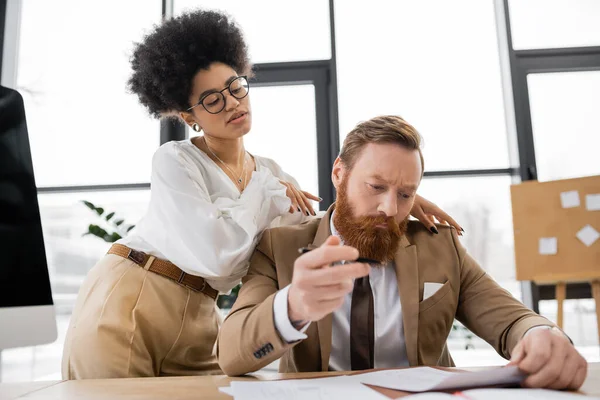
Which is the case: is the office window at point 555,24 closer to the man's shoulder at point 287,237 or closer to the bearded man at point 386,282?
the bearded man at point 386,282

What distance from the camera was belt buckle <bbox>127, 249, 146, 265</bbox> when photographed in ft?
5.15

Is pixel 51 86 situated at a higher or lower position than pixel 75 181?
higher

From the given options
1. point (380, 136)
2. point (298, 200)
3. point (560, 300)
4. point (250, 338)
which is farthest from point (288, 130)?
point (250, 338)

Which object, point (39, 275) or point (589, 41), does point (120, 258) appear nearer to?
point (39, 275)

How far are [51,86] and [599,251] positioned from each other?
4057 mm

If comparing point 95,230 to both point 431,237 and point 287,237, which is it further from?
point 431,237

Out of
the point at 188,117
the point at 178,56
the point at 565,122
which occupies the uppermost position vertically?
the point at 565,122

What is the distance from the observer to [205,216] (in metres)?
1.43

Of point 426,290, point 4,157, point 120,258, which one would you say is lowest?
point 426,290

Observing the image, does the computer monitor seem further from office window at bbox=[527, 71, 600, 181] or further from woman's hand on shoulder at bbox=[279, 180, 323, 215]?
office window at bbox=[527, 71, 600, 181]

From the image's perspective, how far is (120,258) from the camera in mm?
1608

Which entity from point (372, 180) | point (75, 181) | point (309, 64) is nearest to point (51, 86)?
point (75, 181)

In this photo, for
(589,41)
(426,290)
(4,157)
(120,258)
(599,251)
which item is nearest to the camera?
(4,157)

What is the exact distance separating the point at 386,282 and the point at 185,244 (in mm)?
606
